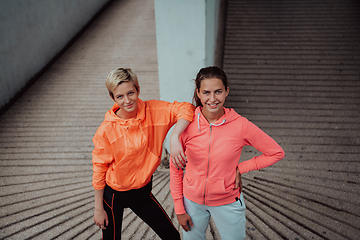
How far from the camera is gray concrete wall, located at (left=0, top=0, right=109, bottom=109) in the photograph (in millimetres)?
3945

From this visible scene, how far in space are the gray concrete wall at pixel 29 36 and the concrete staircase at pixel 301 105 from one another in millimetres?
3462

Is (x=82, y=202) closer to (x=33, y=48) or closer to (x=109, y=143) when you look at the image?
(x=109, y=143)

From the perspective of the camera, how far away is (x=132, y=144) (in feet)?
4.42

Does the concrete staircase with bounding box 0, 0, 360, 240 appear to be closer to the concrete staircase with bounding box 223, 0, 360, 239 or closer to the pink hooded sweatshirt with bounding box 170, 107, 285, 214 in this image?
the concrete staircase with bounding box 223, 0, 360, 239

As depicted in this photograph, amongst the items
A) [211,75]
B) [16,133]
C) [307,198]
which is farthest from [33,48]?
A: [307,198]

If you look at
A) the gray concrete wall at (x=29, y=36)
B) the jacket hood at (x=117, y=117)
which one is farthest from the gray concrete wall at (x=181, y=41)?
the gray concrete wall at (x=29, y=36)

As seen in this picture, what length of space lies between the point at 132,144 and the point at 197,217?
1.76 ft

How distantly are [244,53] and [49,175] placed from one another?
3.39 metres

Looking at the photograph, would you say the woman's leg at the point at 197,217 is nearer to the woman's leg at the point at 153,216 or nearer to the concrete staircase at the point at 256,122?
the woman's leg at the point at 153,216

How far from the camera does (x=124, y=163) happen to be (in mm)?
1372

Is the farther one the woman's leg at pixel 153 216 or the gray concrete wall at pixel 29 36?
the gray concrete wall at pixel 29 36

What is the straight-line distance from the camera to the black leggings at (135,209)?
1448 mm

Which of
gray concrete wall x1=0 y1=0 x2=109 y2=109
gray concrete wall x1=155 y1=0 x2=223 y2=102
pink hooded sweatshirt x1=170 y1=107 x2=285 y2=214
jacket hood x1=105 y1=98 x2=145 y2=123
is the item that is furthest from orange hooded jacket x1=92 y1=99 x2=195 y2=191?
gray concrete wall x1=0 y1=0 x2=109 y2=109

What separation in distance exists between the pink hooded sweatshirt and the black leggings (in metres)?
0.24
